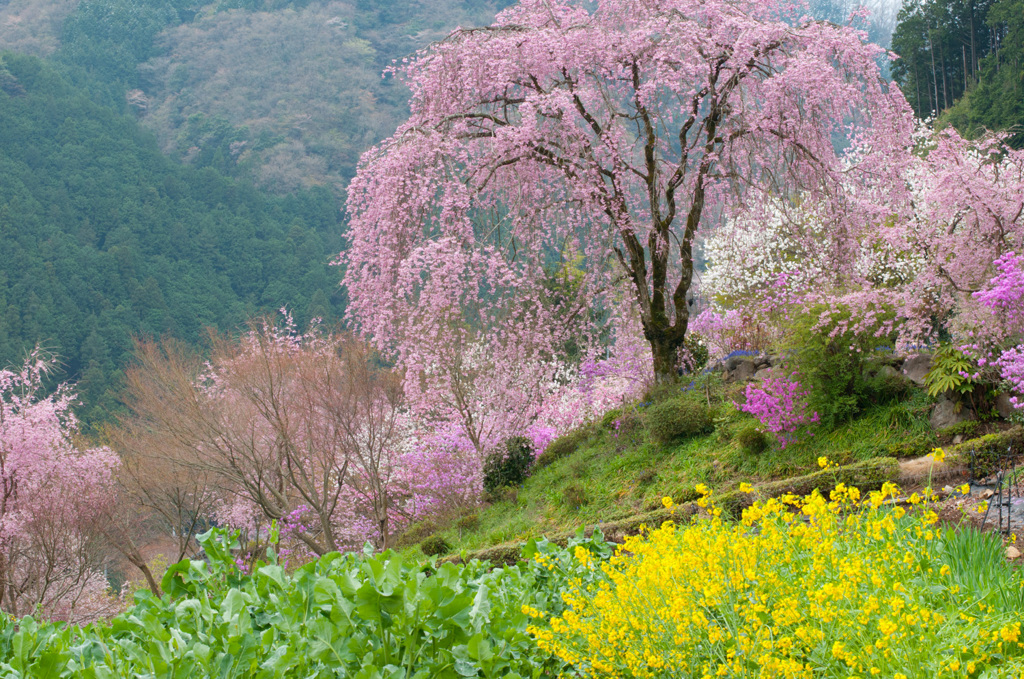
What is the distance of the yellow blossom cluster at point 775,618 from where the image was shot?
2.30 m

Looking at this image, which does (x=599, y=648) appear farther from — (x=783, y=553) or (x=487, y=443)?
(x=487, y=443)

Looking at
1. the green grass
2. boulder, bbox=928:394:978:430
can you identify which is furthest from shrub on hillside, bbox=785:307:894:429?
boulder, bbox=928:394:978:430

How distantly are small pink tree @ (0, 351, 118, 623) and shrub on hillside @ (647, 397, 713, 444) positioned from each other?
9.17 metres

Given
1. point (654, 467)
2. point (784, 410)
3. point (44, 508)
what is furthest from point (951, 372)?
point (44, 508)

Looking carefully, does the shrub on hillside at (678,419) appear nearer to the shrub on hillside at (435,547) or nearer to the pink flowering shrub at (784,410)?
the pink flowering shrub at (784,410)

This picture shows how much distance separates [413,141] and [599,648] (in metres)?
7.41

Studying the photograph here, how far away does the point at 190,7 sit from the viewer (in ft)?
281

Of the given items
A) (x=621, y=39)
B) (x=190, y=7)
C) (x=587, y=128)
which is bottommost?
(x=587, y=128)

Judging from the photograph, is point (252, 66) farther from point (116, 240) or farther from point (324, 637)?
point (324, 637)

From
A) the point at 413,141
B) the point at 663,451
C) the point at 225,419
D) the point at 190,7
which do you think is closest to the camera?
the point at 413,141

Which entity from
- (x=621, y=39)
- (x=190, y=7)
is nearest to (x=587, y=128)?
(x=621, y=39)

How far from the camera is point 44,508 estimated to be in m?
13.2

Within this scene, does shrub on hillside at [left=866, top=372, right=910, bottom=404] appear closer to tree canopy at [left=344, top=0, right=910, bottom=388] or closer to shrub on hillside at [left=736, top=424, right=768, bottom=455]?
shrub on hillside at [left=736, top=424, right=768, bottom=455]

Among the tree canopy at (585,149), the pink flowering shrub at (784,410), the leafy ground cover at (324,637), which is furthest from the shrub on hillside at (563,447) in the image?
the leafy ground cover at (324,637)
